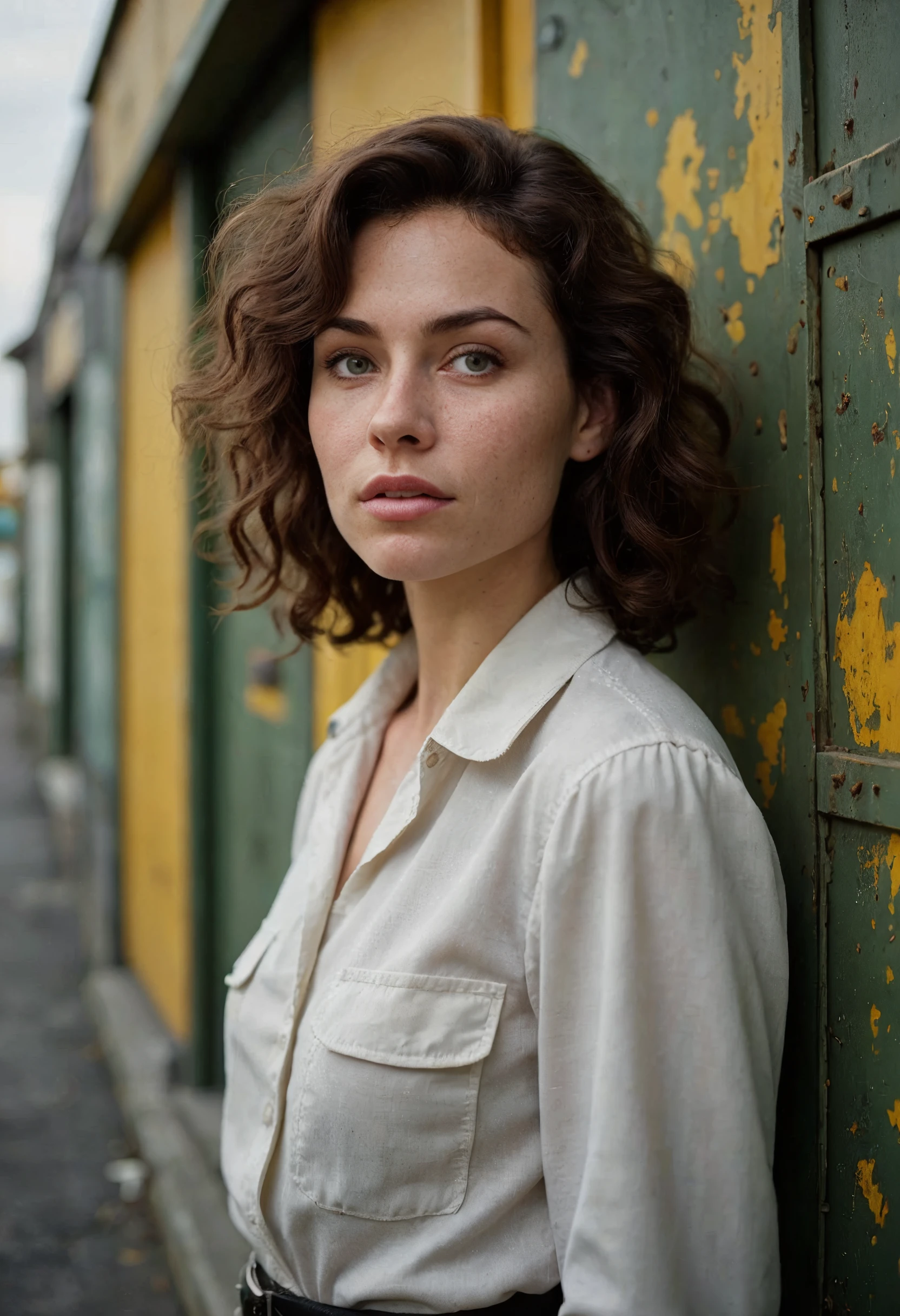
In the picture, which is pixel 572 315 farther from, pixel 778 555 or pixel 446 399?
pixel 778 555

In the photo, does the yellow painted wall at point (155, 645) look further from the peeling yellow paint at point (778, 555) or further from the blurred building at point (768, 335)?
the peeling yellow paint at point (778, 555)

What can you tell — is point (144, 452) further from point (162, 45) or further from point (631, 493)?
point (631, 493)

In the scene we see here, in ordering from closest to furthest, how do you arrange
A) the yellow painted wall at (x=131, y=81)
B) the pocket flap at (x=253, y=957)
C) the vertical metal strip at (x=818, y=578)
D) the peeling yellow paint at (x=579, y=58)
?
1. the vertical metal strip at (x=818, y=578)
2. the pocket flap at (x=253, y=957)
3. the peeling yellow paint at (x=579, y=58)
4. the yellow painted wall at (x=131, y=81)

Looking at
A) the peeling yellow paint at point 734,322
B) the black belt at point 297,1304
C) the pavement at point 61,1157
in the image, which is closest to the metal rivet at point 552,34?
the peeling yellow paint at point 734,322

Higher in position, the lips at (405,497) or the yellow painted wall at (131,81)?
the yellow painted wall at (131,81)

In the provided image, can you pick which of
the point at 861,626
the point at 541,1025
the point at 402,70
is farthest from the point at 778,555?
the point at 402,70

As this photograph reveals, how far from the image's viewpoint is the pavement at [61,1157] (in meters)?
3.07

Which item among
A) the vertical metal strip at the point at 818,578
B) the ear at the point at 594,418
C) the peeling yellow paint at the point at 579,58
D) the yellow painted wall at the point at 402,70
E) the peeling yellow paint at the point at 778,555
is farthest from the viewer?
the yellow painted wall at the point at 402,70

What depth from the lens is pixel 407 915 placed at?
129cm

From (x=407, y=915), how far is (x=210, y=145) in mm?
3138

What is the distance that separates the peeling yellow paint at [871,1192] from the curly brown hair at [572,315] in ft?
2.22

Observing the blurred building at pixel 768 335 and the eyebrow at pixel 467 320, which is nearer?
the blurred building at pixel 768 335

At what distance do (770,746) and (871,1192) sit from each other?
1.66 feet

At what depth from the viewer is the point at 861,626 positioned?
3.82ft
